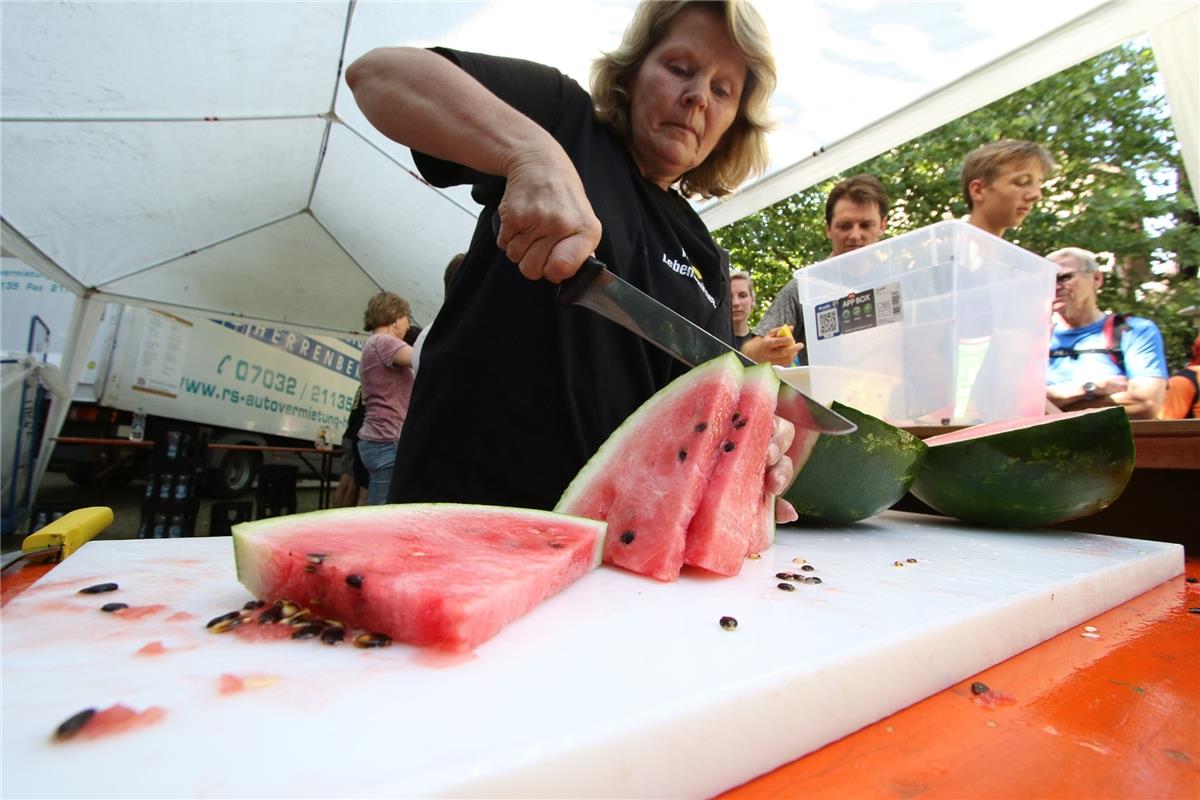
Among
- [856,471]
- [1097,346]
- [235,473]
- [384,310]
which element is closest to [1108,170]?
[1097,346]

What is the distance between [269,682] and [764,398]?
0.86 meters

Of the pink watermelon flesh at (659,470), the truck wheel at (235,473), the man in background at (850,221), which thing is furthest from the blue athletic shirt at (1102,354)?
the truck wheel at (235,473)

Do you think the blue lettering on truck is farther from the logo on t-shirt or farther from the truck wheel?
the logo on t-shirt

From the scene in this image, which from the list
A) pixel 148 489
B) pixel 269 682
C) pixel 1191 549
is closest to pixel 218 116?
pixel 148 489

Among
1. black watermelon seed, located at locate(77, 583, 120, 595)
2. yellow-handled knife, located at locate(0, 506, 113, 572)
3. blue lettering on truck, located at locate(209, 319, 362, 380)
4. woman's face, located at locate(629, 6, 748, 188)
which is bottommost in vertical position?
black watermelon seed, located at locate(77, 583, 120, 595)

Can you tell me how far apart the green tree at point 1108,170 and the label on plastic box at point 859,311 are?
25.5 feet

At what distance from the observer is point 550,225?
46.0 inches

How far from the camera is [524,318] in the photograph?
5.28ft

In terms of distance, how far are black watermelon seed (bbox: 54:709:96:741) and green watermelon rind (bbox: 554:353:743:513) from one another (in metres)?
0.73

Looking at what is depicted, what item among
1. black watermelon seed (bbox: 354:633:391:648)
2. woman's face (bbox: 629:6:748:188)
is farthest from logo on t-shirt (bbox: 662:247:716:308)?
black watermelon seed (bbox: 354:633:391:648)

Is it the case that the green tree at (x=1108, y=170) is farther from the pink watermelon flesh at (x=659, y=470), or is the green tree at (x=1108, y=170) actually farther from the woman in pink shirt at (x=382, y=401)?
the pink watermelon flesh at (x=659, y=470)

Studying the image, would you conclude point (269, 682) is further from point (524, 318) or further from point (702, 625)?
point (524, 318)

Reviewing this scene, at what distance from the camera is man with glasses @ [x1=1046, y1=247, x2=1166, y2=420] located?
3305 mm

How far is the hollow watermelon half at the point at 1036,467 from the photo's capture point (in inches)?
52.4
